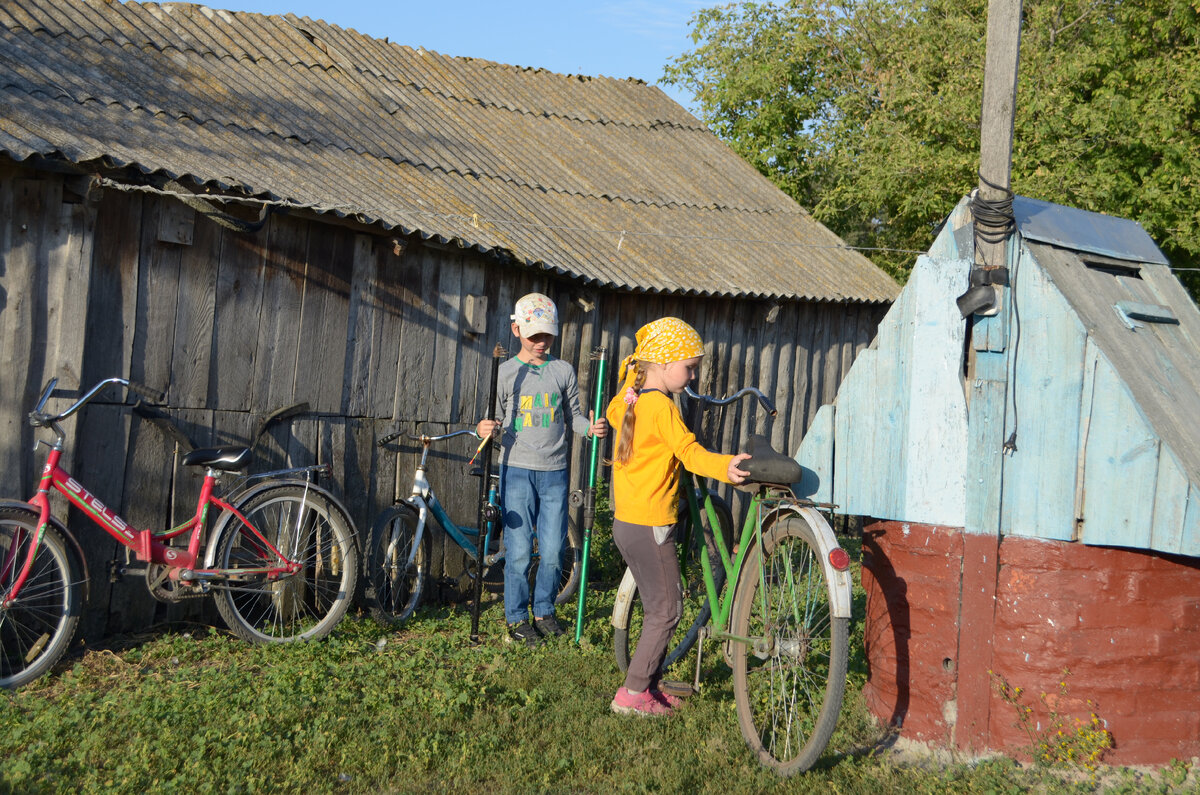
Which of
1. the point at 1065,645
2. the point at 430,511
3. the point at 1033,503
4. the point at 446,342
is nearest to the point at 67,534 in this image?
the point at 430,511

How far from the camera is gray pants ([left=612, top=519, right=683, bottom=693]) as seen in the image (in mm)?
4844

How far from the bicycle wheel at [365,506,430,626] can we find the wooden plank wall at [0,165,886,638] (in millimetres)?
300

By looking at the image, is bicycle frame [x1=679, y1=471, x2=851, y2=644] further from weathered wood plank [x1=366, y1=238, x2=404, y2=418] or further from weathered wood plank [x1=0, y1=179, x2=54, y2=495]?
weathered wood plank [x1=0, y1=179, x2=54, y2=495]

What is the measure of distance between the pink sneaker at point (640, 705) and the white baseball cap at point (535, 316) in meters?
2.38

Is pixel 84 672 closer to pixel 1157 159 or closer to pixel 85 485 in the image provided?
pixel 85 485

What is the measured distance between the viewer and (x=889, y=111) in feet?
58.6

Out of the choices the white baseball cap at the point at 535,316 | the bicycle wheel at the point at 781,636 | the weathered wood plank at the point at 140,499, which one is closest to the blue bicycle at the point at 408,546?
the white baseball cap at the point at 535,316

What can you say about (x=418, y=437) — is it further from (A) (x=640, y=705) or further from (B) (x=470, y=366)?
(A) (x=640, y=705)

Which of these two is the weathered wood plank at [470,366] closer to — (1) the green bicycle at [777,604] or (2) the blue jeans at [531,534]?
(2) the blue jeans at [531,534]

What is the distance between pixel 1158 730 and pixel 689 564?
238 cm

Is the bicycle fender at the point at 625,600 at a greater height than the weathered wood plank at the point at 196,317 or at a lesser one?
lesser

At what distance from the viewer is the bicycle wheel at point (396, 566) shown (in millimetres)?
6625

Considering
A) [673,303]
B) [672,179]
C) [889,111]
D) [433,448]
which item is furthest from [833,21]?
[433,448]

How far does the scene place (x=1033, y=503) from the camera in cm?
427
